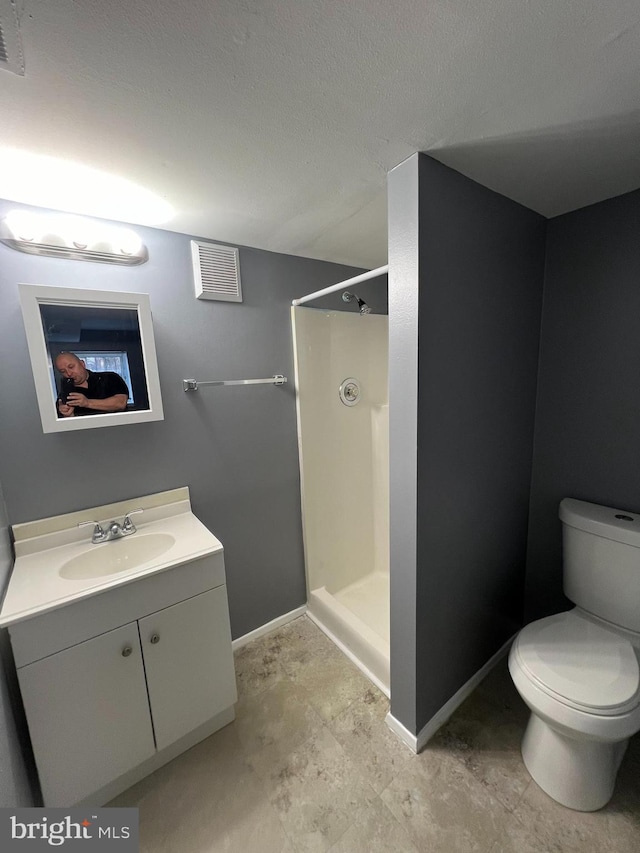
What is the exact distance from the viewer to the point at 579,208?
1.54 meters

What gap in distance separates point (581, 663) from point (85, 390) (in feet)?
7.07

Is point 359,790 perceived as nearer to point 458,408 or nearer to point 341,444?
point 458,408

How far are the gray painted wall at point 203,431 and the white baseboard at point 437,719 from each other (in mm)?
911

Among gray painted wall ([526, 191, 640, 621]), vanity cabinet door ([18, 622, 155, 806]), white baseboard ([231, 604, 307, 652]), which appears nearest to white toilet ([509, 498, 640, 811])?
gray painted wall ([526, 191, 640, 621])

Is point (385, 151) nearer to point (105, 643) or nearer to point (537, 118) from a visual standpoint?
point (537, 118)

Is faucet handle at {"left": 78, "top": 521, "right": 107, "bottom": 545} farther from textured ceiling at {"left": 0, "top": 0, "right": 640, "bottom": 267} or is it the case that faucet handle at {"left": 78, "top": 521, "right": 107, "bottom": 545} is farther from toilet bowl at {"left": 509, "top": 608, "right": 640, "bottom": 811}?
toilet bowl at {"left": 509, "top": 608, "right": 640, "bottom": 811}

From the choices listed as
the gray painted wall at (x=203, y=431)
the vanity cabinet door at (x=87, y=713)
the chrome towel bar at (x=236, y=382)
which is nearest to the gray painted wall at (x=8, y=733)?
the vanity cabinet door at (x=87, y=713)

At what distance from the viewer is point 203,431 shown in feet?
5.71

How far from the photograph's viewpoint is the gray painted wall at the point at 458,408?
1151 millimetres

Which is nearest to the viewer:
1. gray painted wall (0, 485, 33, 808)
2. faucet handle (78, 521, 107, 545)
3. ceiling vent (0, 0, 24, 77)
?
ceiling vent (0, 0, 24, 77)

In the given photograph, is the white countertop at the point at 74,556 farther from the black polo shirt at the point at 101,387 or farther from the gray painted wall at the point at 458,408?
the gray painted wall at the point at 458,408

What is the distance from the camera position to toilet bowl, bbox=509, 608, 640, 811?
110 cm

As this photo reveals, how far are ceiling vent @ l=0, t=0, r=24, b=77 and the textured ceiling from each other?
0.04 feet

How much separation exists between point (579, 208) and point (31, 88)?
1.97 metres
